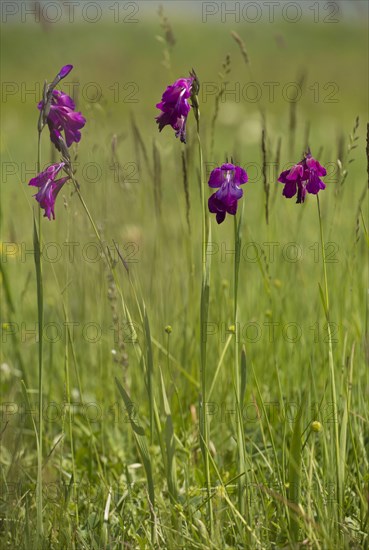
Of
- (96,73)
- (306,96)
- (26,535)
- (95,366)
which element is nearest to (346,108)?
(306,96)

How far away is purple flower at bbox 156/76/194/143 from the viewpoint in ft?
4.13

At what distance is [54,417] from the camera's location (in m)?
2.23

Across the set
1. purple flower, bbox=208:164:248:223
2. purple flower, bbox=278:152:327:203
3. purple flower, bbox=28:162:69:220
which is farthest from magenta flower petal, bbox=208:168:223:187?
purple flower, bbox=28:162:69:220

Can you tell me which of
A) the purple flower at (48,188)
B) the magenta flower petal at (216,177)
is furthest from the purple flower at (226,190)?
the purple flower at (48,188)

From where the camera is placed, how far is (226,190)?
1.25 metres

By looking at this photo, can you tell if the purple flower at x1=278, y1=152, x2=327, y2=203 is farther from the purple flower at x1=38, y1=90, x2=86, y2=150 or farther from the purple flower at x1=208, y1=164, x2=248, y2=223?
the purple flower at x1=38, y1=90, x2=86, y2=150

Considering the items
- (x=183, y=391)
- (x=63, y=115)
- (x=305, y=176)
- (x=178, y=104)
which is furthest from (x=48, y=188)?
(x=183, y=391)

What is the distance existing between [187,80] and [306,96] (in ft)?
46.3

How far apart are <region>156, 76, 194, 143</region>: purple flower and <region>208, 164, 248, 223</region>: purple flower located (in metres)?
0.09

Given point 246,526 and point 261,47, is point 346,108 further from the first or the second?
point 246,526

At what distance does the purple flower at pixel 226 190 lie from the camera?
1.25 m

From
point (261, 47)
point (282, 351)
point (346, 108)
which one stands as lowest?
point (282, 351)

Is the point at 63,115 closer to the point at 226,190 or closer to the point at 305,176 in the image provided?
the point at 226,190

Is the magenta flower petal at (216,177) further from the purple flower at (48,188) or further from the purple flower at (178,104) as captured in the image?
the purple flower at (48,188)
